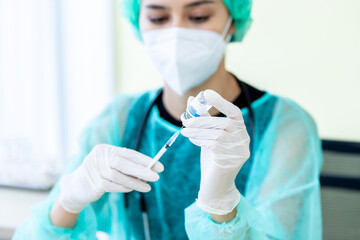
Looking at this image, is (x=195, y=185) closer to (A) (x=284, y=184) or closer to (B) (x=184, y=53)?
(A) (x=284, y=184)

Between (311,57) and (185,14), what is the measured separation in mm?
1004

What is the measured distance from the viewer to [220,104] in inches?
29.6

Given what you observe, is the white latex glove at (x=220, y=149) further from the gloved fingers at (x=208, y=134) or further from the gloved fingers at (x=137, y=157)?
the gloved fingers at (x=137, y=157)

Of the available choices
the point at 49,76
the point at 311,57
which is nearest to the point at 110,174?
the point at 311,57

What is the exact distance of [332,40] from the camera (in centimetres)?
175

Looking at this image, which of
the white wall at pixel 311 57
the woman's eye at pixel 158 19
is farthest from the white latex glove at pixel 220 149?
the white wall at pixel 311 57

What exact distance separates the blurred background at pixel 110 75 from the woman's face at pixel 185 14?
2.76 feet

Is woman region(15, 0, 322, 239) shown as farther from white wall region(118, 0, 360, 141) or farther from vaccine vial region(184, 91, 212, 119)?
white wall region(118, 0, 360, 141)

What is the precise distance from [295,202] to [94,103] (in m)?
1.65

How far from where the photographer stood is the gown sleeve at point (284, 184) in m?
0.90

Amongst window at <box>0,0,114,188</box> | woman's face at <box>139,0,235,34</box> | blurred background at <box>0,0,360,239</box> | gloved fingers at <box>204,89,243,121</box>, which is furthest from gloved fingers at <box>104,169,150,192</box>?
window at <box>0,0,114,188</box>

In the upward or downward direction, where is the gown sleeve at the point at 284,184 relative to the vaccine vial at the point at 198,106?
downward

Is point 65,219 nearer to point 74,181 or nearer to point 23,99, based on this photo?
point 74,181

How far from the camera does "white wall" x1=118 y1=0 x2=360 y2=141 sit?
Result: 1.72 metres
